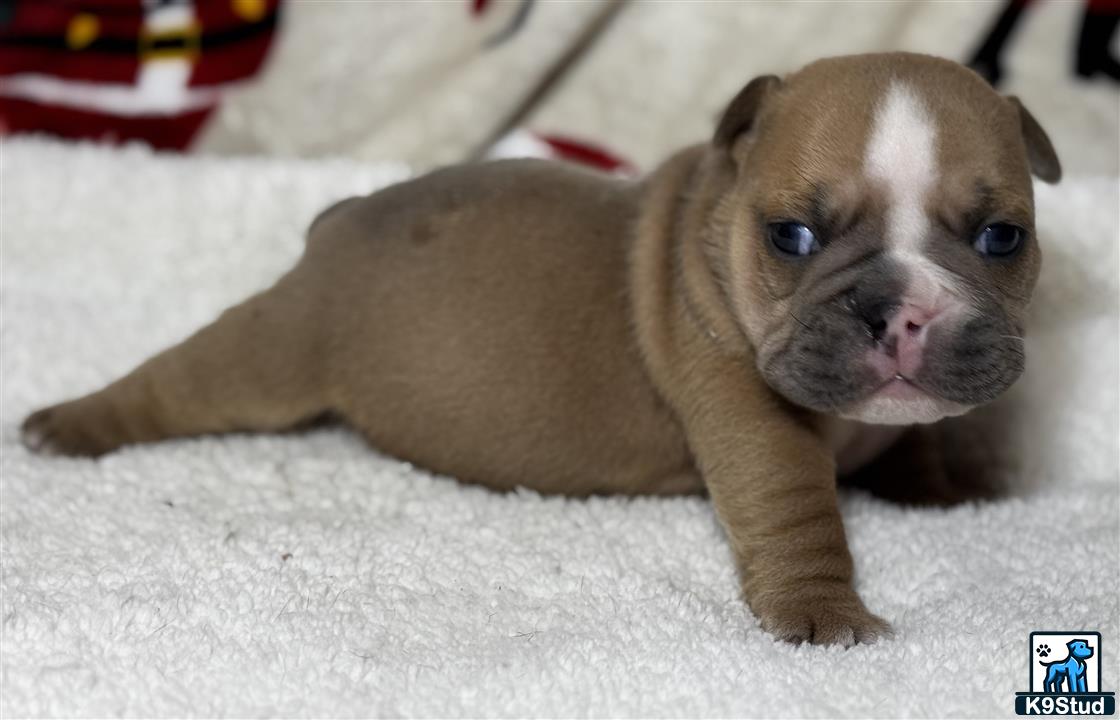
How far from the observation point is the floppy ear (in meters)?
2.58

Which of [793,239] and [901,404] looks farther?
[793,239]

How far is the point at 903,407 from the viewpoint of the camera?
2.22 meters

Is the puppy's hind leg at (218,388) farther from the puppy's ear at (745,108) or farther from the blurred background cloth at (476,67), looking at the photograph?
the blurred background cloth at (476,67)

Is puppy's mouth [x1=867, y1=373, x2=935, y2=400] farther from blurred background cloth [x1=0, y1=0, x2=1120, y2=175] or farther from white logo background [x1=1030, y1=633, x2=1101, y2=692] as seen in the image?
blurred background cloth [x1=0, y1=0, x2=1120, y2=175]

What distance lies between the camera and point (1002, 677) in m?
2.04

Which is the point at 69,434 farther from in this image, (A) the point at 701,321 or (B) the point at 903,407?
(B) the point at 903,407

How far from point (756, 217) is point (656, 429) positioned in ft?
1.73

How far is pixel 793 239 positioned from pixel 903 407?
1.20ft

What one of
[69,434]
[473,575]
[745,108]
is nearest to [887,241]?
[745,108]

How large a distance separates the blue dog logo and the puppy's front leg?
0.90ft

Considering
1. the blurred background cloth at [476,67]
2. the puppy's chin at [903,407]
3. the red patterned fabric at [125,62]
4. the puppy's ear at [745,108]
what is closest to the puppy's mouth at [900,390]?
the puppy's chin at [903,407]

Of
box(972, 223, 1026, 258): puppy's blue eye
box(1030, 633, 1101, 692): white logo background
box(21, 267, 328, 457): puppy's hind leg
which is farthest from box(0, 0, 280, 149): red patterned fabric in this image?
box(1030, 633, 1101, 692): white logo background

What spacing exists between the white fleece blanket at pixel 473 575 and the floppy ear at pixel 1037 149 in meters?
0.48

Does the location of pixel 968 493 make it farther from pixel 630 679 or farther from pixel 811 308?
pixel 630 679
